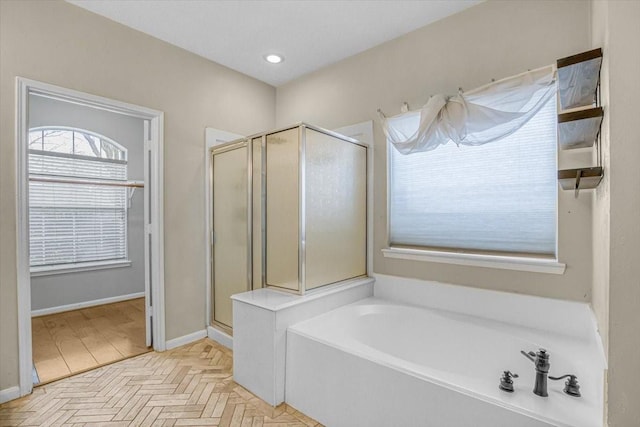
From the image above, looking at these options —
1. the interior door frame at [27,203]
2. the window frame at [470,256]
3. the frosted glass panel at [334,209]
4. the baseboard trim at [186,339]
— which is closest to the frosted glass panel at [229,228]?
the baseboard trim at [186,339]

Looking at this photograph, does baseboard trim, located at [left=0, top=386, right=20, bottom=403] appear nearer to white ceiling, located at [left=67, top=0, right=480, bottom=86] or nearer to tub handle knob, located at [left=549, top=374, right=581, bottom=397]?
white ceiling, located at [left=67, top=0, right=480, bottom=86]

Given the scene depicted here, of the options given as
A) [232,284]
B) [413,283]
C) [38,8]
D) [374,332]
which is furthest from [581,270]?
[38,8]

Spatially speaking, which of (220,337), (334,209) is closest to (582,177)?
(334,209)

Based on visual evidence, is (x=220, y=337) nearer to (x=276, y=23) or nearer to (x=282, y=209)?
(x=282, y=209)

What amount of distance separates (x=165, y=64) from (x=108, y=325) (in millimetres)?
2758

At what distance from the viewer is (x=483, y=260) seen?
218 cm

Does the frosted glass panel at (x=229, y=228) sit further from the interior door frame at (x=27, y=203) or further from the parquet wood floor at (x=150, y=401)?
the parquet wood floor at (x=150, y=401)

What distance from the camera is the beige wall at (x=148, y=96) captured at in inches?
77.2

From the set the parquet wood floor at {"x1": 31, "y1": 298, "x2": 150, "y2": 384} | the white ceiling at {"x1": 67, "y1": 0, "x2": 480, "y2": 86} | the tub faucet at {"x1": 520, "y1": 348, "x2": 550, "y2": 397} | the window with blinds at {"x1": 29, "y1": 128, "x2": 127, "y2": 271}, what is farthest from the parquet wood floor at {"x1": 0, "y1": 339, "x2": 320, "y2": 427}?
the white ceiling at {"x1": 67, "y1": 0, "x2": 480, "y2": 86}

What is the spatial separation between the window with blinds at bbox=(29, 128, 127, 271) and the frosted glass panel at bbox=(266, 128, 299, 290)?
9.50 feet

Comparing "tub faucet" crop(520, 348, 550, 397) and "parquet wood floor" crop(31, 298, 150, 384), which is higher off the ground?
"tub faucet" crop(520, 348, 550, 397)

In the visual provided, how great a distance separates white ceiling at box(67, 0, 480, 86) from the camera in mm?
2236

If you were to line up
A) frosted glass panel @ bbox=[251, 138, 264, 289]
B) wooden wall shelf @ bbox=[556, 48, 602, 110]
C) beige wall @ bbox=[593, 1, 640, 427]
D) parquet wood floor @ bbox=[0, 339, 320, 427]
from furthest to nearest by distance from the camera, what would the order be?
frosted glass panel @ bbox=[251, 138, 264, 289]
parquet wood floor @ bbox=[0, 339, 320, 427]
wooden wall shelf @ bbox=[556, 48, 602, 110]
beige wall @ bbox=[593, 1, 640, 427]

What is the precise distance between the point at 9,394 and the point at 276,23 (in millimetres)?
3142
